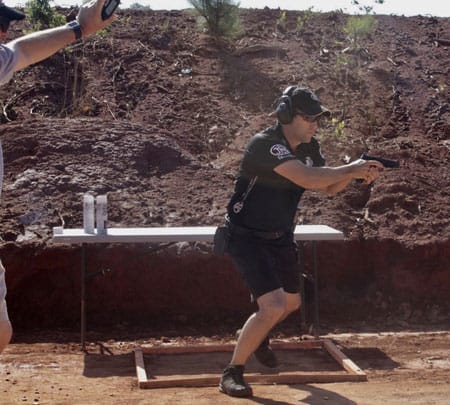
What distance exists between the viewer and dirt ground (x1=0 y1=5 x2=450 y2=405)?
24.7ft

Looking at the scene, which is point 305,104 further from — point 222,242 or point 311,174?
point 222,242

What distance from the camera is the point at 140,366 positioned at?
23.6 feet

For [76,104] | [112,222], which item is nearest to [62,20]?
[76,104]

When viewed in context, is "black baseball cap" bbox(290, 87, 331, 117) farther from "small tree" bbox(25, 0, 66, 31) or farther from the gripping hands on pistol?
"small tree" bbox(25, 0, 66, 31)

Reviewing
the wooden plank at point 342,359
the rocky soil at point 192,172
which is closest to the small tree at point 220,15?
the rocky soil at point 192,172

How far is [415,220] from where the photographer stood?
32.0 feet

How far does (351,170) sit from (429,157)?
5.17 meters

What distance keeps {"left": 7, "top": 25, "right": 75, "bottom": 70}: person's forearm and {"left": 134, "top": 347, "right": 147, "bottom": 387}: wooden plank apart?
2990 mm

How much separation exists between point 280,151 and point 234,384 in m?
1.66

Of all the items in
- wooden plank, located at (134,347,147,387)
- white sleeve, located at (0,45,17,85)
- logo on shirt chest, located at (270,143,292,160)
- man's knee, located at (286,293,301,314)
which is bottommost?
wooden plank, located at (134,347,147,387)

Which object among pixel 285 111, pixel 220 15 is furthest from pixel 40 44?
pixel 220 15

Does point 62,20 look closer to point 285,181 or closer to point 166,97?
point 166,97

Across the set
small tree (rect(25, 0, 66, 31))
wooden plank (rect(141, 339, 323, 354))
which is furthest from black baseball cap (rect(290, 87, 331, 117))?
small tree (rect(25, 0, 66, 31))

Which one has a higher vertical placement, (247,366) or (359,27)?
(359,27)
